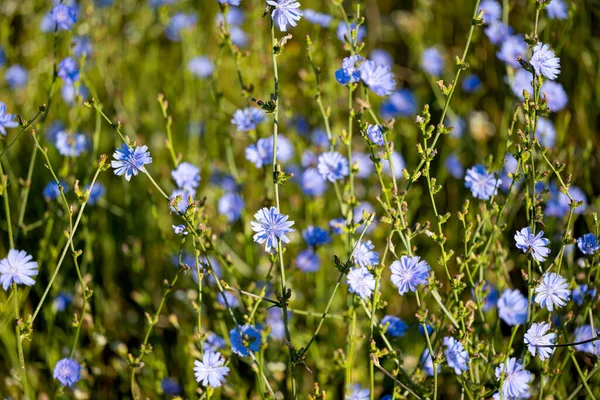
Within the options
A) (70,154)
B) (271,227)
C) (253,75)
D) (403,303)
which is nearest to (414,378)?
(271,227)

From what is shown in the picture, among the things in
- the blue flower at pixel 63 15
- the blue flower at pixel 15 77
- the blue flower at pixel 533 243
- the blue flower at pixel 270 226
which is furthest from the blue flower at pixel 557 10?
the blue flower at pixel 15 77

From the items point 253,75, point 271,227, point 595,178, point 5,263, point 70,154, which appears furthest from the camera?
point 253,75

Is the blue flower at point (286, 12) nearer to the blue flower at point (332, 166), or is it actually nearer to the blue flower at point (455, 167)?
the blue flower at point (332, 166)

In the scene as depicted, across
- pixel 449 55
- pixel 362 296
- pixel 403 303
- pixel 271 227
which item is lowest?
pixel 362 296

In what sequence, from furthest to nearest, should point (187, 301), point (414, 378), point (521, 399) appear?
point (187, 301) → point (521, 399) → point (414, 378)

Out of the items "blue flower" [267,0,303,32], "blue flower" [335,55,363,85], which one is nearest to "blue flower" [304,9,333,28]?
"blue flower" [335,55,363,85]

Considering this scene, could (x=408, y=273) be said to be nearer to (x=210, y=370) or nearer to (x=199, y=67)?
(x=210, y=370)

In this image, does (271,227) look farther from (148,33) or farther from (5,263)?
(148,33)
